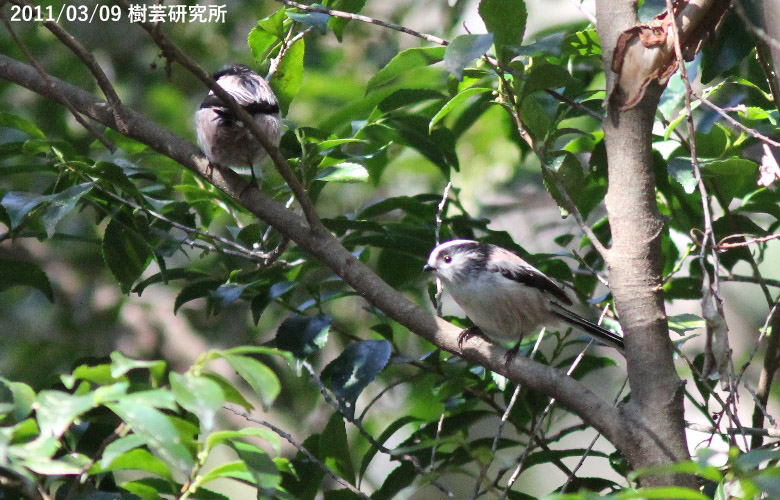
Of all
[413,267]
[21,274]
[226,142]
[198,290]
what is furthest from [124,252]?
[413,267]

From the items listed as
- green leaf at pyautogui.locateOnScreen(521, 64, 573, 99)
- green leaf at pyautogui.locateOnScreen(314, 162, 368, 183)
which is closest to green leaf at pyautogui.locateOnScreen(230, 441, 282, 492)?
green leaf at pyautogui.locateOnScreen(314, 162, 368, 183)

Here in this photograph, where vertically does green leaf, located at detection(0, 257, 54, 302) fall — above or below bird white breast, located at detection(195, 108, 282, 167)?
below

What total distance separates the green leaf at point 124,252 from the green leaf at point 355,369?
79cm

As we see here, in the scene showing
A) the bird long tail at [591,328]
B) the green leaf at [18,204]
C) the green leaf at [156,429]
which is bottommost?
the green leaf at [156,429]

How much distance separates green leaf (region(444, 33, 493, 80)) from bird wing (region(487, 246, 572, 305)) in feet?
3.93

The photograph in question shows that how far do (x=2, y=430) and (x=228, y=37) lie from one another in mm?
6056

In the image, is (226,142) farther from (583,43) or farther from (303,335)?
(583,43)

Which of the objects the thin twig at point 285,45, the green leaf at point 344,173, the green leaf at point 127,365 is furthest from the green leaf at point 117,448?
the thin twig at point 285,45

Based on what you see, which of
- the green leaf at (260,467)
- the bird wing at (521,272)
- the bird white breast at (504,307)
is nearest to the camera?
the green leaf at (260,467)

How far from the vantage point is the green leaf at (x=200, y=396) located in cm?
132

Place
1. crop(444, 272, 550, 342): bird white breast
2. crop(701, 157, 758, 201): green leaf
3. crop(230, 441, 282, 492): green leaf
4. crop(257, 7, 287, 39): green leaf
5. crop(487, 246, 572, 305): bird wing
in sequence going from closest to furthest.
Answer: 1. crop(230, 441, 282, 492): green leaf
2. crop(701, 157, 758, 201): green leaf
3. crop(257, 7, 287, 39): green leaf
4. crop(487, 246, 572, 305): bird wing
5. crop(444, 272, 550, 342): bird white breast

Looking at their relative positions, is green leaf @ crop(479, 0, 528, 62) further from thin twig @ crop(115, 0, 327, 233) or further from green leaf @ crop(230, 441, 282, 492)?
green leaf @ crop(230, 441, 282, 492)

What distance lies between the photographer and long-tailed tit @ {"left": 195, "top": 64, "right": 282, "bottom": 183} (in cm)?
328

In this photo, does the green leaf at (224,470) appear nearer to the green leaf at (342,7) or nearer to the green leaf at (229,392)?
the green leaf at (229,392)
